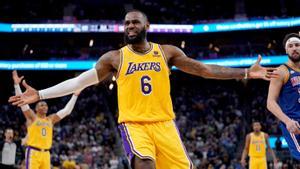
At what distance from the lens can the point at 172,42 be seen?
31.5 metres

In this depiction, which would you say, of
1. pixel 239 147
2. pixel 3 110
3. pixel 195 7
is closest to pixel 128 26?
pixel 239 147

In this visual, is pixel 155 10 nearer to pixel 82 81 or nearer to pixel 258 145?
pixel 258 145

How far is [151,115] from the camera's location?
189 inches

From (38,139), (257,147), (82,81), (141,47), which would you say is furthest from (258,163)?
(82,81)

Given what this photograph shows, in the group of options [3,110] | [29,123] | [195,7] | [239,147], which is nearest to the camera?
[29,123]

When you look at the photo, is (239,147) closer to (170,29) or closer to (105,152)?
(105,152)

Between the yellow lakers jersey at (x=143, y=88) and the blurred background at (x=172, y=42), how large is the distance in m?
16.5

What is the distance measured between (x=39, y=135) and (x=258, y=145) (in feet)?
18.8

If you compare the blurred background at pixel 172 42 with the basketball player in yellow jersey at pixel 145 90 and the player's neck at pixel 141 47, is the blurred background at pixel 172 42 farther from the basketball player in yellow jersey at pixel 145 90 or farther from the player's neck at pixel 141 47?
the player's neck at pixel 141 47

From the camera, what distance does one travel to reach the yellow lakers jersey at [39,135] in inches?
379

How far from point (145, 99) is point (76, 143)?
17.1 m

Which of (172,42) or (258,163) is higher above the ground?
(172,42)

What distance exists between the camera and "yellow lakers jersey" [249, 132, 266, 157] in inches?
485

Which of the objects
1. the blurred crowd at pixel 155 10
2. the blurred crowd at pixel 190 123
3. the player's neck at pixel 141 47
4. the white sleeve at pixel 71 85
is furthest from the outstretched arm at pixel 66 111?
the blurred crowd at pixel 155 10
